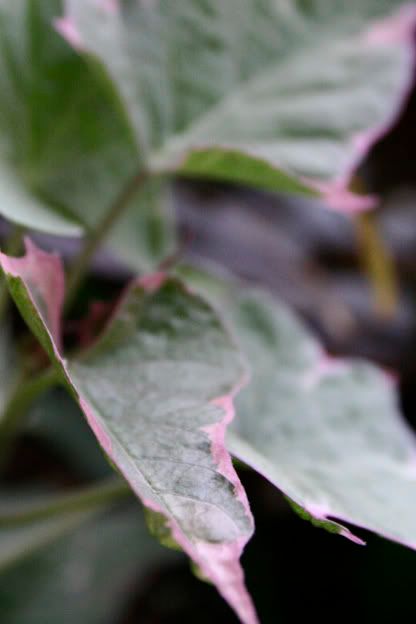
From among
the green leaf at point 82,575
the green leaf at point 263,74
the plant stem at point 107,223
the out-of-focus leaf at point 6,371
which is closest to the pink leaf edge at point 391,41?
the green leaf at point 263,74

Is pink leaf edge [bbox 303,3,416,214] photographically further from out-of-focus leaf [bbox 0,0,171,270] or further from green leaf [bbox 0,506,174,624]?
green leaf [bbox 0,506,174,624]

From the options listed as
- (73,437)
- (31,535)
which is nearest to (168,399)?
(31,535)

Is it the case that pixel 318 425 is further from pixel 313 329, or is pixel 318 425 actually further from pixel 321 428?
pixel 313 329

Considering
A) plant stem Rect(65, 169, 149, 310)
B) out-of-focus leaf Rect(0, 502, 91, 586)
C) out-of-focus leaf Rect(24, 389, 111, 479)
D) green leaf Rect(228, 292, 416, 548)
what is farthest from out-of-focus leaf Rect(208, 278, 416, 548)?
out-of-focus leaf Rect(24, 389, 111, 479)

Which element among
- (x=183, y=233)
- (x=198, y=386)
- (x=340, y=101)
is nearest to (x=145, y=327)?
(x=198, y=386)

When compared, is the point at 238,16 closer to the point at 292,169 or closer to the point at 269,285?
the point at 292,169
